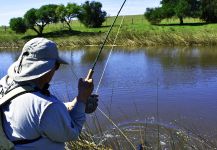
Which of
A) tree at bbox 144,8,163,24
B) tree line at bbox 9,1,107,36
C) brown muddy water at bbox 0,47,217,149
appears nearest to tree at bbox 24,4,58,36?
tree line at bbox 9,1,107,36

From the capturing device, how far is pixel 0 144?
2.46 metres

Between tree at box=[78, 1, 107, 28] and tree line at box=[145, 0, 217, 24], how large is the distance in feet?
17.3

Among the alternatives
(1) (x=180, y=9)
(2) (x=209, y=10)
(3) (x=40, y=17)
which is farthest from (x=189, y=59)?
(3) (x=40, y=17)

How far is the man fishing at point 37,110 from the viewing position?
92.6 inches

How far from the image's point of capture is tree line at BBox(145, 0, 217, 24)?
41.4 meters

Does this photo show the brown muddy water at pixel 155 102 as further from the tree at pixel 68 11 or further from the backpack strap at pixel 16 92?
the tree at pixel 68 11

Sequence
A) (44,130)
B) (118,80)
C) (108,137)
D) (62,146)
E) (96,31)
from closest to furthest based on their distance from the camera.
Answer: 1. (44,130)
2. (62,146)
3. (108,137)
4. (118,80)
5. (96,31)

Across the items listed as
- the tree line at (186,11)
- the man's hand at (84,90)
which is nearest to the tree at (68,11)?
the tree line at (186,11)

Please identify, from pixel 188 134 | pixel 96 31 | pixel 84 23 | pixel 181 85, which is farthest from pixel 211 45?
pixel 188 134

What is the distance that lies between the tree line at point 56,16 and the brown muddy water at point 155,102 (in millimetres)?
24554

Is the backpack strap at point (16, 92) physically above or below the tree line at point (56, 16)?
above

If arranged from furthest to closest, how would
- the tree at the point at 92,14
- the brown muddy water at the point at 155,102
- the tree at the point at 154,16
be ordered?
1. the tree at the point at 92,14
2. the tree at the point at 154,16
3. the brown muddy water at the point at 155,102

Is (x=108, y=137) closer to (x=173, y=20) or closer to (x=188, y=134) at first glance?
(x=188, y=134)

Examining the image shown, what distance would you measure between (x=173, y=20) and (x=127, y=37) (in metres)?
14.0
